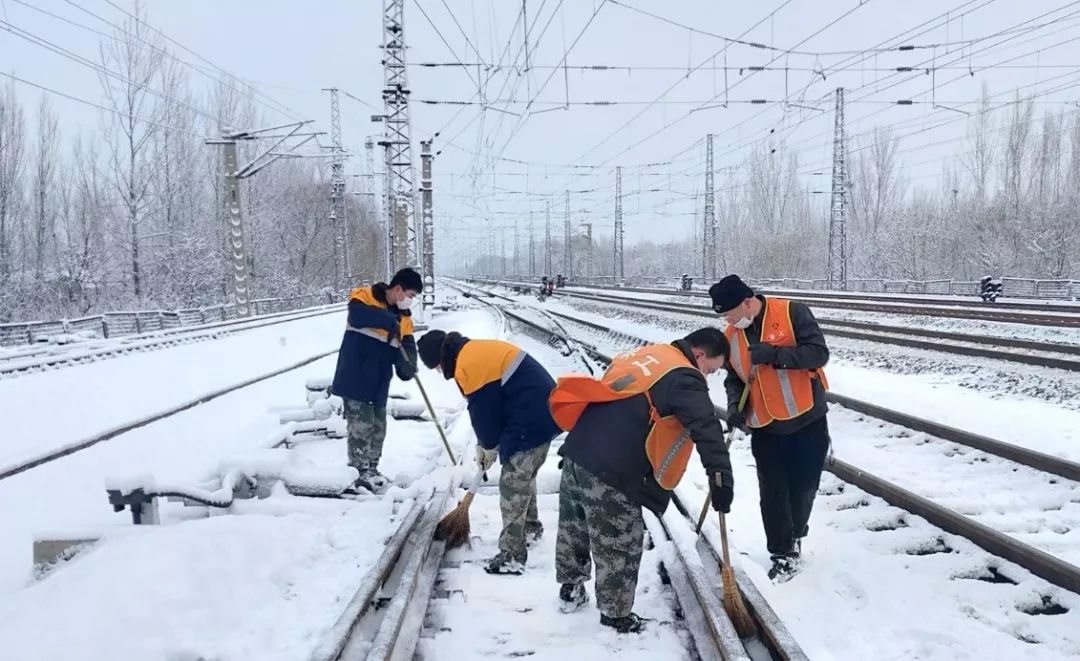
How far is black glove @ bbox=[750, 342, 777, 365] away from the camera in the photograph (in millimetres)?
4492

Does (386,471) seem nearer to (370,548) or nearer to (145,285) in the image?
(370,548)

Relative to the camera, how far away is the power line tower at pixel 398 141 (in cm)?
2070

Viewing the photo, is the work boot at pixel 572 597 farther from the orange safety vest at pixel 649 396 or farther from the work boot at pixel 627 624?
the orange safety vest at pixel 649 396

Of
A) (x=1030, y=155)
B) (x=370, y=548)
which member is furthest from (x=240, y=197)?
(x=1030, y=155)

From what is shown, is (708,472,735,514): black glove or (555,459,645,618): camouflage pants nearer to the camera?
(708,472,735,514): black glove

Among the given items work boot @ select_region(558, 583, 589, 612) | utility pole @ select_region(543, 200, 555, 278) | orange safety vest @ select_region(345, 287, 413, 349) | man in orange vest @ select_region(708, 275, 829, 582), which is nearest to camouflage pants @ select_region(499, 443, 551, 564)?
work boot @ select_region(558, 583, 589, 612)

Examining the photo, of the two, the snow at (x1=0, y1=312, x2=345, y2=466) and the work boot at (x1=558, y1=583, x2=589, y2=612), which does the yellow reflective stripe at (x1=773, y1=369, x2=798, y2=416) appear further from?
the snow at (x1=0, y1=312, x2=345, y2=466)

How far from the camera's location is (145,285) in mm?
38469

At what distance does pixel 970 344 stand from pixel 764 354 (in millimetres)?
13186

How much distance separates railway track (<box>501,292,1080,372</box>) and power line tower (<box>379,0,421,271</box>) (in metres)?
12.0

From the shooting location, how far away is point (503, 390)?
4.83 m

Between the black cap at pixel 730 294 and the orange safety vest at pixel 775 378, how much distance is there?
0.20 metres

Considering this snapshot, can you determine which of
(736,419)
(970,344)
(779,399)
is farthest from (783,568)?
(970,344)

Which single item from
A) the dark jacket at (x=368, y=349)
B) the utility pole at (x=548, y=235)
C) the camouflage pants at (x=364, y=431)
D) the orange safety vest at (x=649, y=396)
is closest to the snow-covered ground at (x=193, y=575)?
the camouflage pants at (x=364, y=431)
